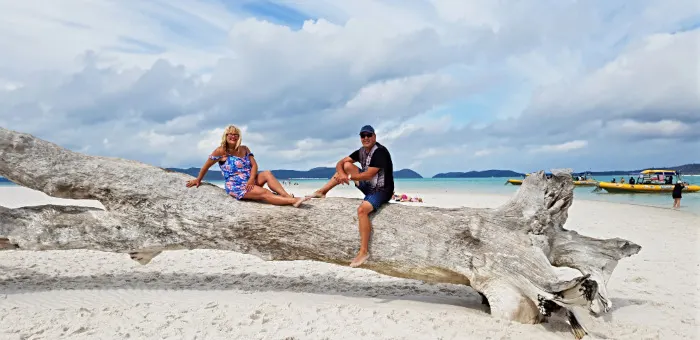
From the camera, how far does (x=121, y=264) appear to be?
886 centimetres

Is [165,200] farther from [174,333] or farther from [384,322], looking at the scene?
[384,322]

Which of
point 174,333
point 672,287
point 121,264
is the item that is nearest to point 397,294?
point 174,333

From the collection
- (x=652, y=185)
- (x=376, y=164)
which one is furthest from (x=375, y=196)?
(x=652, y=185)

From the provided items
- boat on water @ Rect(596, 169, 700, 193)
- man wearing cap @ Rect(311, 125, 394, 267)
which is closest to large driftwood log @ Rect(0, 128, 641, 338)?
man wearing cap @ Rect(311, 125, 394, 267)

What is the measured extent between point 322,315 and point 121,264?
5.19 meters

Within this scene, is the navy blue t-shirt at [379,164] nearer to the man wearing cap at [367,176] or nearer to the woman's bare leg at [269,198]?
the man wearing cap at [367,176]

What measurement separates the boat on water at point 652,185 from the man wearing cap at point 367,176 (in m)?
37.8

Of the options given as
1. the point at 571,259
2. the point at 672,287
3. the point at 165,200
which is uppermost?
the point at 165,200

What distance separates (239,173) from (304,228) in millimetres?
1251

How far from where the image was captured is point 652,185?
38.0m

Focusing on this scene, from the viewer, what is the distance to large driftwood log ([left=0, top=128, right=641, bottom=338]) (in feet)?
19.4

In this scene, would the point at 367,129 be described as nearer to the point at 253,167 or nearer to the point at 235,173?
the point at 253,167

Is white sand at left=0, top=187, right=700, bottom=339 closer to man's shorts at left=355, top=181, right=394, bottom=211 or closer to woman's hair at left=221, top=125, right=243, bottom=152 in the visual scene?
man's shorts at left=355, top=181, right=394, bottom=211

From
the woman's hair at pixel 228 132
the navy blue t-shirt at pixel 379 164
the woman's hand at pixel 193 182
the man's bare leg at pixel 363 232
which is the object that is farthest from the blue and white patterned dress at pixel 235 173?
the man's bare leg at pixel 363 232
